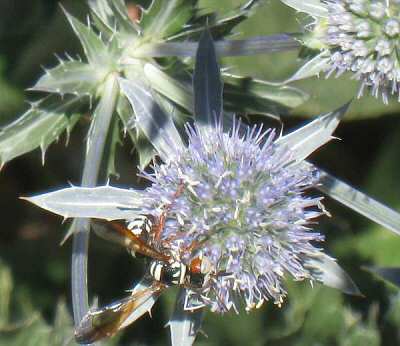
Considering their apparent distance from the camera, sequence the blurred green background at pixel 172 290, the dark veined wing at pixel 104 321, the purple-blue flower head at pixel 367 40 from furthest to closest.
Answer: the blurred green background at pixel 172 290, the purple-blue flower head at pixel 367 40, the dark veined wing at pixel 104 321

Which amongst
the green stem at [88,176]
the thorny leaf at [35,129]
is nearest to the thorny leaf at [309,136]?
the green stem at [88,176]

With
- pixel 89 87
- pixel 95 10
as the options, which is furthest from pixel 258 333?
pixel 95 10

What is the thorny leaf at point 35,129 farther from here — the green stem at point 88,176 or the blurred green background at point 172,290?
the blurred green background at point 172,290

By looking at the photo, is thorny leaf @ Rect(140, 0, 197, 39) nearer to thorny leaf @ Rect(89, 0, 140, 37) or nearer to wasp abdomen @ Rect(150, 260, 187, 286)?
thorny leaf @ Rect(89, 0, 140, 37)

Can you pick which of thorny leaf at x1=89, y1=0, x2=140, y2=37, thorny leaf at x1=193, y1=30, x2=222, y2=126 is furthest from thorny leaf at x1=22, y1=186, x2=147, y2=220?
thorny leaf at x1=89, y1=0, x2=140, y2=37

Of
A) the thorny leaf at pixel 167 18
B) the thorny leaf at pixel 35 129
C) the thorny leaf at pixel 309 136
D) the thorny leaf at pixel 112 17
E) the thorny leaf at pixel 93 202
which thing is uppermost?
the thorny leaf at pixel 112 17

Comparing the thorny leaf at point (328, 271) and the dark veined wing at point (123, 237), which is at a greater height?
the dark veined wing at point (123, 237)

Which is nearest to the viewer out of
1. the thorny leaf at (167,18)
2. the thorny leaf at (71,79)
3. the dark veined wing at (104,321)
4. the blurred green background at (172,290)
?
the dark veined wing at (104,321)

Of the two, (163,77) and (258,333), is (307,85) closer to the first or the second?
(163,77)
